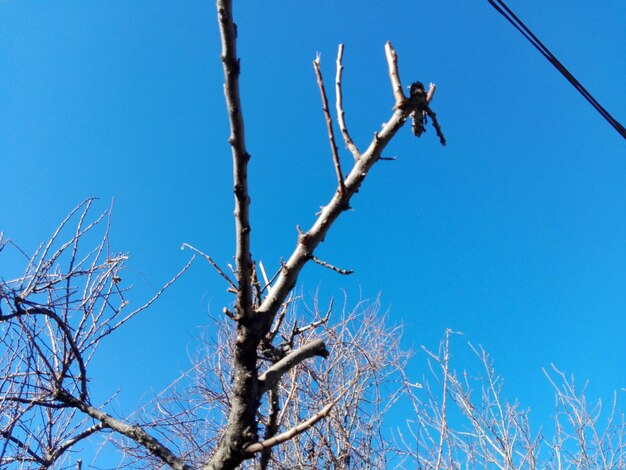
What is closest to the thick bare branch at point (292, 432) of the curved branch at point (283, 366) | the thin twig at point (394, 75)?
the curved branch at point (283, 366)

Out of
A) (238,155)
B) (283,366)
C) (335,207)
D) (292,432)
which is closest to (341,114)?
(335,207)

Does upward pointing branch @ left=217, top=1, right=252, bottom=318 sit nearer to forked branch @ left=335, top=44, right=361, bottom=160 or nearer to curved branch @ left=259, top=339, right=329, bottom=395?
curved branch @ left=259, top=339, right=329, bottom=395

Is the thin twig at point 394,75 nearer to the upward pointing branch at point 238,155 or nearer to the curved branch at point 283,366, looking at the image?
the upward pointing branch at point 238,155

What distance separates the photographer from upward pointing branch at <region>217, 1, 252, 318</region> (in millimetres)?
1153

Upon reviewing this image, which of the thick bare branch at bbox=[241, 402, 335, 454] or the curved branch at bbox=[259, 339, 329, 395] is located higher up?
the curved branch at bbox=[259, 339, 329, 395]

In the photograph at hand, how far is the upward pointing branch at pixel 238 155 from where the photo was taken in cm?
115

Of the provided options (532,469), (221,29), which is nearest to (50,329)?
(221,29)

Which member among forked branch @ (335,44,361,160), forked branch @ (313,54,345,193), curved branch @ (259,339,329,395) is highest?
forked branch @ (335,44,361,160)

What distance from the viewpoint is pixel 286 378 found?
4688mm

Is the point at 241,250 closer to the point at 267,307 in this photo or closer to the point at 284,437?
the point at 267,307

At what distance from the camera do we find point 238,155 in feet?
4.23

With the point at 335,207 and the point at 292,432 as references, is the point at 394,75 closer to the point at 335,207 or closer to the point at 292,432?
the point at 335,207

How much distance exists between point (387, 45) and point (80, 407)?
1944 millimetres

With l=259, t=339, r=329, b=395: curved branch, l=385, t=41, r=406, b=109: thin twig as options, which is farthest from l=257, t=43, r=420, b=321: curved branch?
l=259, t=339, r=329, b=395: curved branch
